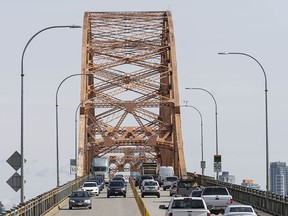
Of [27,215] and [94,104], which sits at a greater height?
[94,104]

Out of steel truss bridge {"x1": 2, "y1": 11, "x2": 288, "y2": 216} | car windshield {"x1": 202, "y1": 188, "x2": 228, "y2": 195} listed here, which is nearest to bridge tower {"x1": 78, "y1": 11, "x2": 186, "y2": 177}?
steel truss bridge {"x1": 2, "y1": 11, "x2": 288, "y2": 216}

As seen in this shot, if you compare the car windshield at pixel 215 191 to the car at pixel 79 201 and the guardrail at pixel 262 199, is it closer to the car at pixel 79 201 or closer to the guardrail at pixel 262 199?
the guardrail at pixel 262 199

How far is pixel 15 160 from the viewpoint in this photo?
42.2m

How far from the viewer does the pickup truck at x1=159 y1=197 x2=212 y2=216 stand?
119 feet

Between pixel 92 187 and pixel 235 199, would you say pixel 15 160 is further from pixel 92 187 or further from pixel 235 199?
pixel 92 187

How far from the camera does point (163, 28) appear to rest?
147 meters

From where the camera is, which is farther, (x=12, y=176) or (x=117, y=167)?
(x=117, y=167)

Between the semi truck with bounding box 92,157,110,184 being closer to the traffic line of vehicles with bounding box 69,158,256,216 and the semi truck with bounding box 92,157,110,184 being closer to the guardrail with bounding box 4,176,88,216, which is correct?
the traffic line of vehicles with bounding box 69,158,256,216

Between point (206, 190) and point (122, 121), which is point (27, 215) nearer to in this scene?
point (206, 190)

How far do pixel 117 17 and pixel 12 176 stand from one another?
100528 millimetres

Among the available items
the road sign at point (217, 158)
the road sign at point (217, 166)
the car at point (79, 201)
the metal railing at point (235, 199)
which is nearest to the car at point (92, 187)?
the metal railing at point (235, 199)

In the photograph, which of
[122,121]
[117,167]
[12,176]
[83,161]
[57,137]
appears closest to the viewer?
[12,176]

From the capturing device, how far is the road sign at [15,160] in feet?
138

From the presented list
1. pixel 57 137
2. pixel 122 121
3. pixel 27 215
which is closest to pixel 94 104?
pixel 122 121
